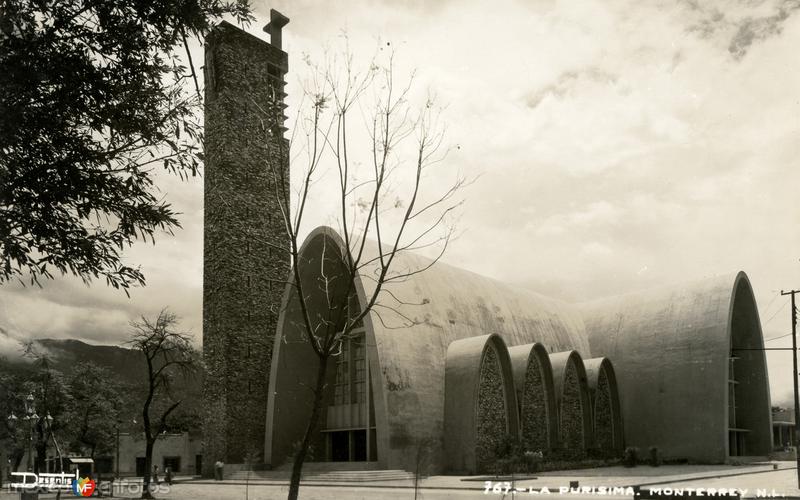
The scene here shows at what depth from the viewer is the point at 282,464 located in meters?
37.6

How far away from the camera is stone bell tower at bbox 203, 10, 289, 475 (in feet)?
119

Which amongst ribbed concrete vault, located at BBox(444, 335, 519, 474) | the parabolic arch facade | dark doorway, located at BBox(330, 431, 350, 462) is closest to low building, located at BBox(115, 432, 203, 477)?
dark doorway, located at BBox(330, 431, 350, 462)

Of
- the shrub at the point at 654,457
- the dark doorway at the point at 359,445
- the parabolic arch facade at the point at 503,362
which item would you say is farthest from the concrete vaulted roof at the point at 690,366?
the dark doorway at the point at 359,445

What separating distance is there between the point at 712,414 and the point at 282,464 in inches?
888

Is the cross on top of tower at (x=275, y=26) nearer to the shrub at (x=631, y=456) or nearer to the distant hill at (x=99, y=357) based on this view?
the shrub at (x=631, y=456)

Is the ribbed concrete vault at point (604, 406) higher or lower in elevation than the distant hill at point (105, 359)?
lower

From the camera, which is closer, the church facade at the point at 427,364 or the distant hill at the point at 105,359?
the church facade at the point at 427,364

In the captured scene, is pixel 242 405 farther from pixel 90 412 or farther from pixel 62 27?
pixel 62 27

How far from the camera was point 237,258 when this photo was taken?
123 feet

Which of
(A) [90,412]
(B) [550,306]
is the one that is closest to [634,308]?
(B) [550,306]

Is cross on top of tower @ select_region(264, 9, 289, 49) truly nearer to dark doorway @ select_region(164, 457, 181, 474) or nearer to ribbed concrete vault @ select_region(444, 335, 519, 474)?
ribbed concrete vault @ select_region(444, 335, 519, 474)

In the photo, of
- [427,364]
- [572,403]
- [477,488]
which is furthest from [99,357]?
[477,488]

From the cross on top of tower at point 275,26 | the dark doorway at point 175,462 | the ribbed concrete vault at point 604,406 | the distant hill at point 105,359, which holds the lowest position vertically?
the dark doorway at point 175,462

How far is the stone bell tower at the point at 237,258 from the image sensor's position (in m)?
36.4
